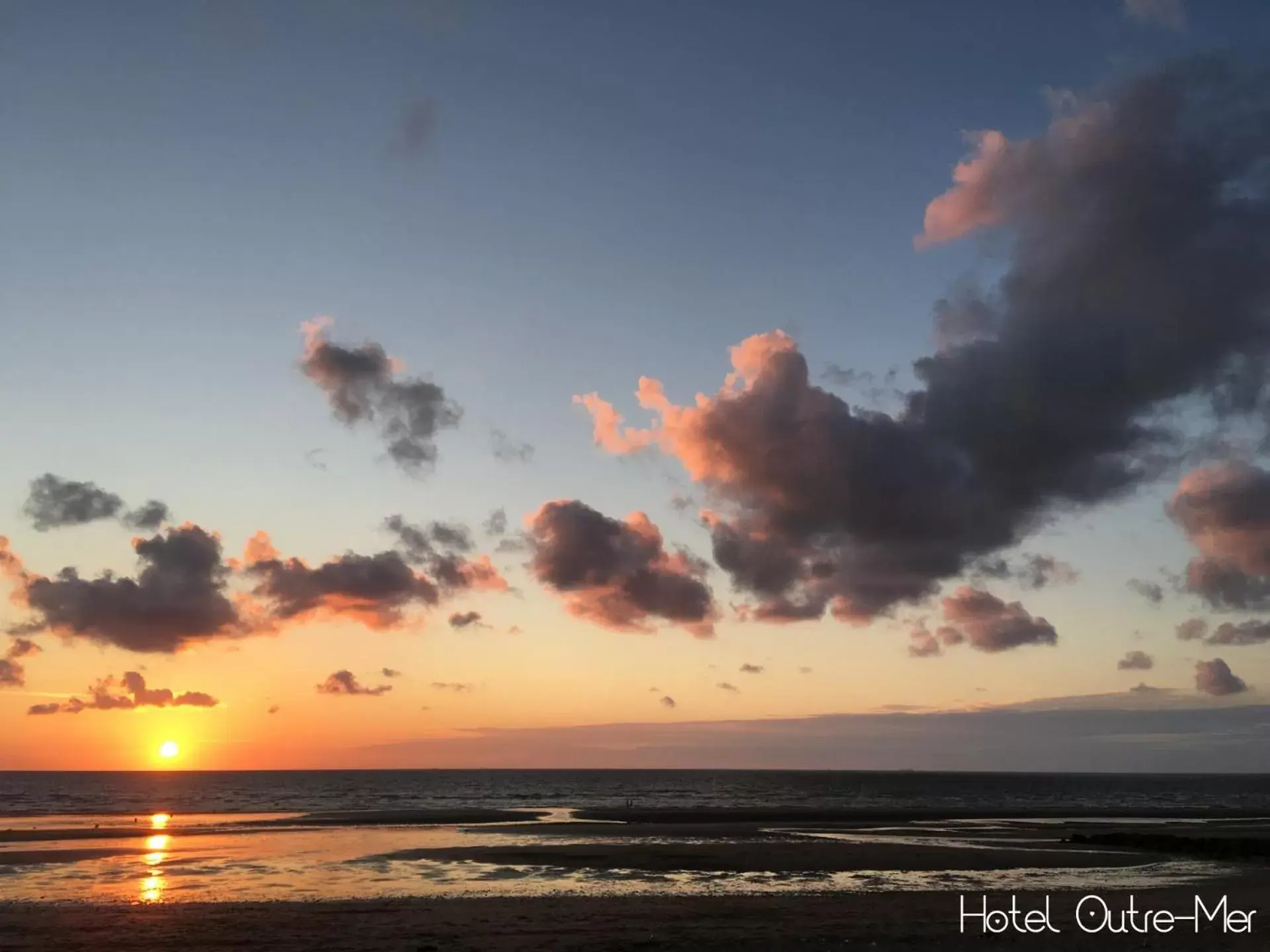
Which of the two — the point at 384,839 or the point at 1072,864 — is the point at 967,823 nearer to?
the point at 1072,864

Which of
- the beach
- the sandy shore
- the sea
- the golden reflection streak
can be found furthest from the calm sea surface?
the sandy shore

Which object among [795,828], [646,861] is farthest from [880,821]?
[646,861]

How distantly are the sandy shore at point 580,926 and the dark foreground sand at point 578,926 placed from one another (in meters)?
0.07

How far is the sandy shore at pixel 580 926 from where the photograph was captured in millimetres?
26656

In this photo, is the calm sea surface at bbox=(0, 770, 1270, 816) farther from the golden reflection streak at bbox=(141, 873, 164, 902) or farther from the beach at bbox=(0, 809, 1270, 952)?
the golden reflection streak at bbox=(141, 873, 164, 902)

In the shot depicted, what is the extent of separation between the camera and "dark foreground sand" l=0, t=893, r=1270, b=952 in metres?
26.7

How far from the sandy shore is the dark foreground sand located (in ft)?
0.23

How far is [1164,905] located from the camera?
33.7 meters

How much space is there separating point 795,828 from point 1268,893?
36.3m


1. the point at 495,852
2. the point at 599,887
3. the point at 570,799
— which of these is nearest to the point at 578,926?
the point at 599,887

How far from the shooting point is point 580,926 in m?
29.1

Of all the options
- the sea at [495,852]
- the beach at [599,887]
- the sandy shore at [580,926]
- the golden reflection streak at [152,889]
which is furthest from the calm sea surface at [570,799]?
the sandy shore at [580,926]

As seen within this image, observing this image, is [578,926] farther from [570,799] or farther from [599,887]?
[570,799]

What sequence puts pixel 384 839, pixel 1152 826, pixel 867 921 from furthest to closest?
pixel 1152 826 < pixel 384 839 < pixel 867 921
